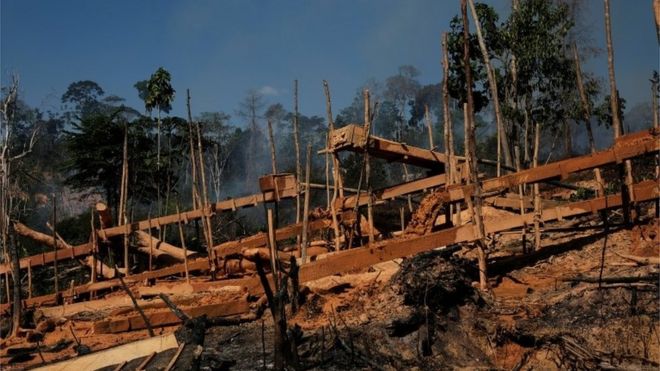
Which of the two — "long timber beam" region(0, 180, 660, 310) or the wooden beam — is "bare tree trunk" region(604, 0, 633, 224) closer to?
"long timber beam" region(0, 180, 660, 310)

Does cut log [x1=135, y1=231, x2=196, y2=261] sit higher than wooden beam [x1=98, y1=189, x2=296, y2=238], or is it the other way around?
wooden beam [x1=98, y1=189, x2=296, y2=238]

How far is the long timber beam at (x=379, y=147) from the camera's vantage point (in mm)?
10508

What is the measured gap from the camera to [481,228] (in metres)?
8.31

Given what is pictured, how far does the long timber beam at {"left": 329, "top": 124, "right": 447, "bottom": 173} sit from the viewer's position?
34.5 ft

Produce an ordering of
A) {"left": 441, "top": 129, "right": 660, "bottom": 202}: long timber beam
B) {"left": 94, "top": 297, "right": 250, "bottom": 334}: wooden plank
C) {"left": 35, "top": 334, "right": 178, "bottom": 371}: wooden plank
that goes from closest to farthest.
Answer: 1. {"left": 35, "top": 334, "right": 178, "bottom": 371}: wooden plank
2. {"left": 441, "top": 129, "right": 660, "bottom": 202}: long timber beam
3. {"left": 94, "top": 297, "right": 250, "bottom": 334}: wooden plank

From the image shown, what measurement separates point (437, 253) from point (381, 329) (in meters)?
1.58

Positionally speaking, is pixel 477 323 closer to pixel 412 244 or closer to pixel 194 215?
pixel 412 244

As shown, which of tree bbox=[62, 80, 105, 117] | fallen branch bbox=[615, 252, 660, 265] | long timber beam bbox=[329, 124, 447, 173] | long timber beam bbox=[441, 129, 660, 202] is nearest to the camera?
fallen branch bbox=[615, 252, 660, 265]

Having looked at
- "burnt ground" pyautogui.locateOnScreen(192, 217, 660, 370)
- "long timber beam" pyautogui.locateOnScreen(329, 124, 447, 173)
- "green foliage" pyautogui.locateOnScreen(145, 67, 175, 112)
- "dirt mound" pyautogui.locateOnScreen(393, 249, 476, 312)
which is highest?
"green foliage" pyautogui.locateOnScreen(145, 67, 175, 112)

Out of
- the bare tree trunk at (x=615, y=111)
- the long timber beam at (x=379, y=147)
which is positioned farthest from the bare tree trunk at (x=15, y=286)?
the bare tree trunk at (x=615, y=111)

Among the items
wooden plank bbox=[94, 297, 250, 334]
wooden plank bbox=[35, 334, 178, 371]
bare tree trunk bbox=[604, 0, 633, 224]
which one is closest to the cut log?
wooden plank bbox=[94, 297, 250, 334]

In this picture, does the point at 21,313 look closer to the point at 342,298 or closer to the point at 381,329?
the point at 342,298

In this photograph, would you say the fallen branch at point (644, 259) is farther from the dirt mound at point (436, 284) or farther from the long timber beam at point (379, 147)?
the long timber beam at point (379, 147)

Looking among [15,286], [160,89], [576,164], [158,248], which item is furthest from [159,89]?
[576,164]
